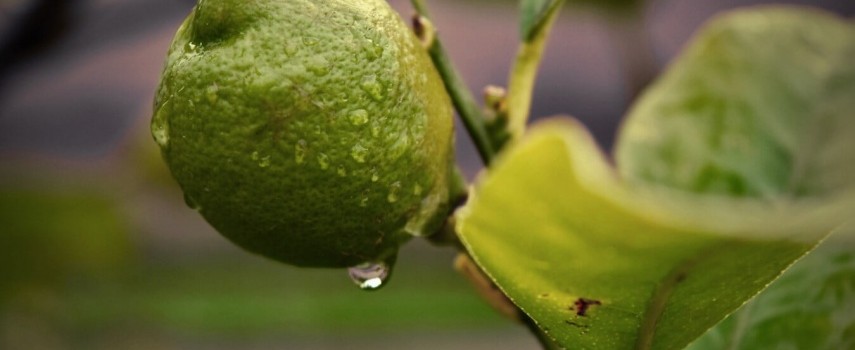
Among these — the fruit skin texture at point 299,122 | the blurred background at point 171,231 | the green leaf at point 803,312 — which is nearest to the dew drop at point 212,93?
the fruit skin texture at point 299,122

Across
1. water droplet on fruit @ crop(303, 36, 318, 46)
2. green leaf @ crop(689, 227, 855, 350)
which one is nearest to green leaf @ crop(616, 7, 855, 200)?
green leaf @ crop(689, 227, 855, 350)

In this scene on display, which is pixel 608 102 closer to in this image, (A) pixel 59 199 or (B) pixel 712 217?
(A) pixel 59 199

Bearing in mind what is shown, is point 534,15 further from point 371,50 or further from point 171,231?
point 171,231

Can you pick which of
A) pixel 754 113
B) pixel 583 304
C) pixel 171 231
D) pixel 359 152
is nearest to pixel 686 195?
pixel 583 304

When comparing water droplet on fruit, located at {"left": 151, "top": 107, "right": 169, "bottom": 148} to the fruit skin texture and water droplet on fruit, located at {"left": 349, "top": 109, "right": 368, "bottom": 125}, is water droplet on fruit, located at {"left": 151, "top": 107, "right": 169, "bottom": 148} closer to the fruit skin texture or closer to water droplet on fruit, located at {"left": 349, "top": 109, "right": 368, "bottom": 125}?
the fruit skin texture

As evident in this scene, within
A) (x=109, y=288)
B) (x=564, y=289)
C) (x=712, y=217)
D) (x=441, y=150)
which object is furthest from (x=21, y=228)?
(x=712, y=217)

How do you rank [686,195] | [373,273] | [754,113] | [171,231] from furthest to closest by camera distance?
1. [171,231]
2. [754,113]
3. [373,273]
4. [686,195]
